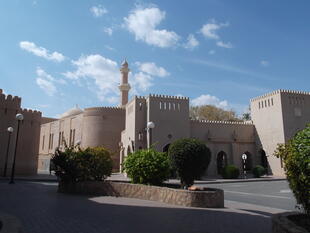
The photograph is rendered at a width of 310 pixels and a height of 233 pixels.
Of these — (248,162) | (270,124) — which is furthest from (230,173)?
(270,124)

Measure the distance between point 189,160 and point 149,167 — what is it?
1.86 m

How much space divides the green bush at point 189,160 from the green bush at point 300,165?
581 centimetres

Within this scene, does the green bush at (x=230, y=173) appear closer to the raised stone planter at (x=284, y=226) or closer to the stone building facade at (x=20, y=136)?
the stone building facade at (x=20, y=136)

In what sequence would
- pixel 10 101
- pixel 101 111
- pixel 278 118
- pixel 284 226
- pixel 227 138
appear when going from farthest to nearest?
1. pixel 101 111
2. pixel 227 138
3. pixel 278 118
4. pixel 10 101
5. pixel 284 226

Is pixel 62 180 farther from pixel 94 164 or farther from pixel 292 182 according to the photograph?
pixel 292 182

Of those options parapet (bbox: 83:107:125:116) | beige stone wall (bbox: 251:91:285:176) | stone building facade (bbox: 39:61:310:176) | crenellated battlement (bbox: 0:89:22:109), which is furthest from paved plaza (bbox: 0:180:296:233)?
parapet (bbox: 83:107:125:116)

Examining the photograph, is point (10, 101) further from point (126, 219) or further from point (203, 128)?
point (126, 219)

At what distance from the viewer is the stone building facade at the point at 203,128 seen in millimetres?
28719

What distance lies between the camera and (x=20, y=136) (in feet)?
85.1

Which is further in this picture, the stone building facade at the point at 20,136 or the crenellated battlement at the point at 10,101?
the crenellated battlement at the point at 10,101

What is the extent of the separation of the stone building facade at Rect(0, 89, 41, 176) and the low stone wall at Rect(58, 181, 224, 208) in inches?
536

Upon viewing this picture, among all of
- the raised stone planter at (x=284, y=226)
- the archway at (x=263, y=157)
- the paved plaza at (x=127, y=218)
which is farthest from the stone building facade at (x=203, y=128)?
the raised stone planter at (x=284, y=226)

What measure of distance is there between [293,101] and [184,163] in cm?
2663

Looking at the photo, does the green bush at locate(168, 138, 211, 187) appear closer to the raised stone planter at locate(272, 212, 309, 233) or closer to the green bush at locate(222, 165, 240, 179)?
the raised stone planter at locate(272, 212, 309, 233)
